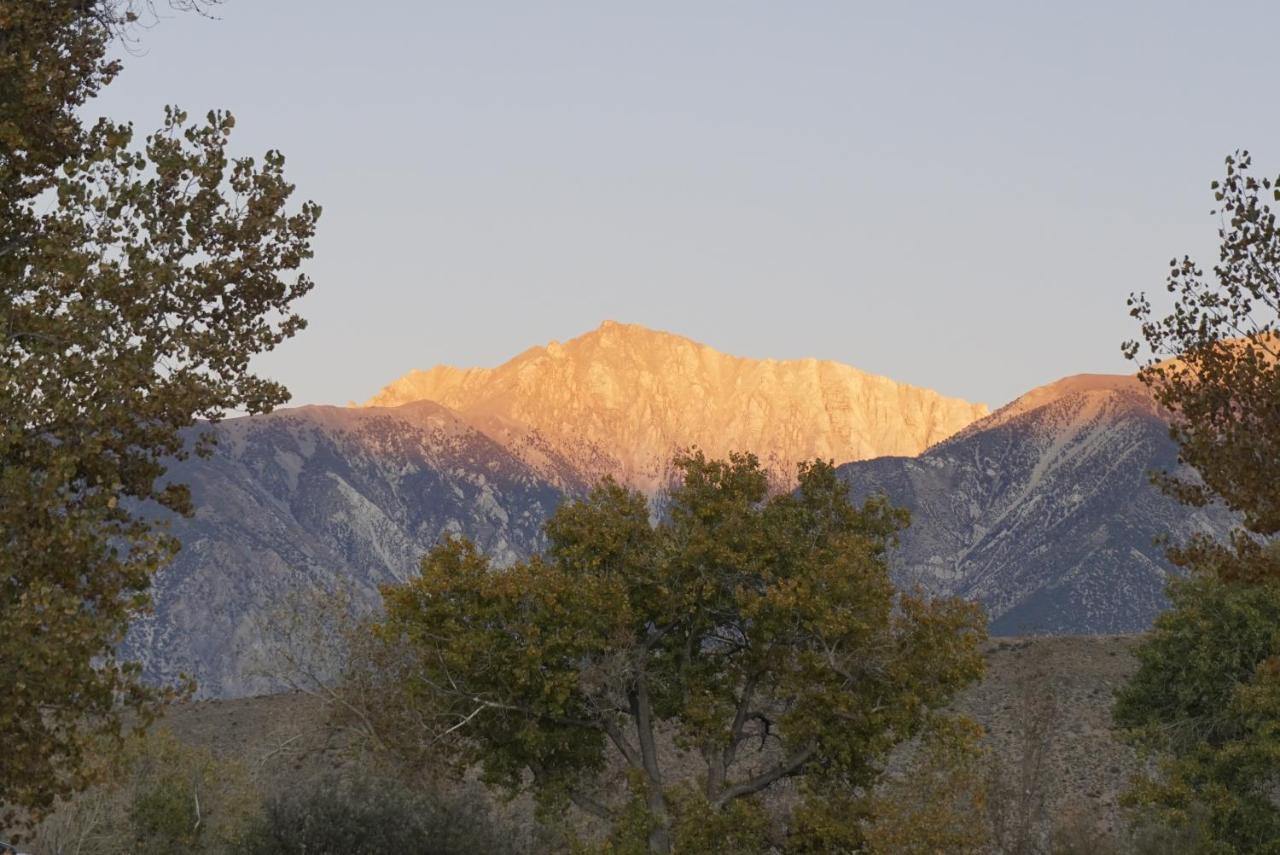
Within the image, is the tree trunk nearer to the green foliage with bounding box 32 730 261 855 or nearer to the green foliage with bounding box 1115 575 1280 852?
the green foliage with bounding box 32 730 261 855

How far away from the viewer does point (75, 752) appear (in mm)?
17281

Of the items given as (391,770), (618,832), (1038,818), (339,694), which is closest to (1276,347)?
(618,832)

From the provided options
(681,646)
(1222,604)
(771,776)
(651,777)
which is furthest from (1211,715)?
(651,777)

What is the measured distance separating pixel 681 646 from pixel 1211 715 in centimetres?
1805

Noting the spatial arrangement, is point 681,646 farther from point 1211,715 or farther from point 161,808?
point 1211,715

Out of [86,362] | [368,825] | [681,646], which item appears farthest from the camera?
[368,825]

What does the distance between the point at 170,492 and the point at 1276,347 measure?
15740 millimetres

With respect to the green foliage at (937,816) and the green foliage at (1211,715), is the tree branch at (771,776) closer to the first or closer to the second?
the green foliage at (937,816)

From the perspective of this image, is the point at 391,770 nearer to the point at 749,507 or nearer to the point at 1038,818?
the point at 749,507

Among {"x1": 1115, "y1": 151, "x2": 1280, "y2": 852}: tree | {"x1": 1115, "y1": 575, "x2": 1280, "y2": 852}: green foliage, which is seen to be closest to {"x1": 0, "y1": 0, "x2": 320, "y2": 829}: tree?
{"x1": 1115, "y1": 151, "x2": 1280, "y2": 852}: tree

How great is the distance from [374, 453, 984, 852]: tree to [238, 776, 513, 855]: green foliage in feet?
11.1

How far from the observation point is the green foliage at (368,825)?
3834cm

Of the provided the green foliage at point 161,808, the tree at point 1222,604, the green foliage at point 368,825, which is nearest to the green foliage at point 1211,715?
the tree at point 1222,604

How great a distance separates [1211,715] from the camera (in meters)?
45.6
